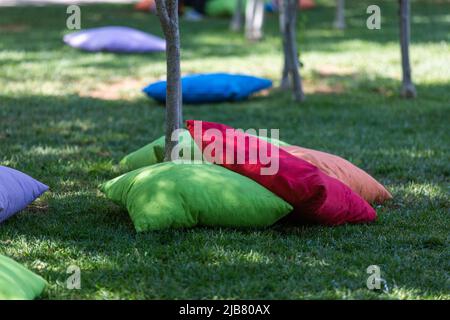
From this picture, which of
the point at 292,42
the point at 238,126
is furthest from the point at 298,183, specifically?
the point at 292,42

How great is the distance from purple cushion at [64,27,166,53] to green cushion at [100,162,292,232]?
814cm

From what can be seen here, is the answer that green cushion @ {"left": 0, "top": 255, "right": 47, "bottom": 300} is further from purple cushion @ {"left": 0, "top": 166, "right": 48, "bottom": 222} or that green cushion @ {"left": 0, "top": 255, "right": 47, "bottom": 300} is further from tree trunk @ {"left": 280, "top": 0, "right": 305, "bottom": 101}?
tree trunk @ {"left": 280, "top": 0, "right": 305, "bottom": 101}

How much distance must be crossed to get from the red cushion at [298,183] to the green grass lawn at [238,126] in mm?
99

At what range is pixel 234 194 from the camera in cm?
494

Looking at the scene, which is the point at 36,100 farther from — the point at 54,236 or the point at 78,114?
the point at 54,236

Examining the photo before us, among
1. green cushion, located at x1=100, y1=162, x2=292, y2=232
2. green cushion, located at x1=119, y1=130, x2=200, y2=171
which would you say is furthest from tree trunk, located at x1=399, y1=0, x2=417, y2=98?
green cushion, located at x1=100, y1=162, x2=292, y2=232

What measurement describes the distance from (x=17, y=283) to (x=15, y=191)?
1320 millimetres

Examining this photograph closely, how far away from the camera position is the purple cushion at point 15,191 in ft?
16.2

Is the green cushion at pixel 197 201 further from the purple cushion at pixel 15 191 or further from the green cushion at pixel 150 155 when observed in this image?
the green cushion at pixel 150 155

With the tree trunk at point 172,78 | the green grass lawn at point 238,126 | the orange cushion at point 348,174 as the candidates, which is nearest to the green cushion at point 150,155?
the tree trunk at point 172,78

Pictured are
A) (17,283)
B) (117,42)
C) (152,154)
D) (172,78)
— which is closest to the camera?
(17,283)

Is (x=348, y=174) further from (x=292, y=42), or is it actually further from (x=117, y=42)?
(x=117, y=42)

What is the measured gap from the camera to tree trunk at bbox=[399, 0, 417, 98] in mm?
9562
